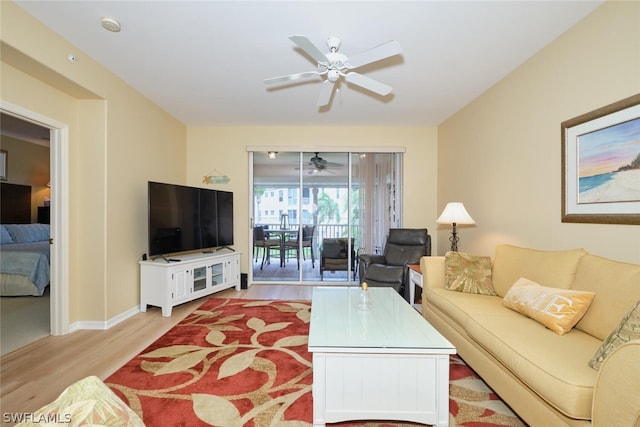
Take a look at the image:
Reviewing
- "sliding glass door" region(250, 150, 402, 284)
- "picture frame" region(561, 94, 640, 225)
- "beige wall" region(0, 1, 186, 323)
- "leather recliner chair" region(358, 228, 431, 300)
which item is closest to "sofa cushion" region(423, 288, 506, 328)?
"picture frame" region(561, 94, 640, 225)

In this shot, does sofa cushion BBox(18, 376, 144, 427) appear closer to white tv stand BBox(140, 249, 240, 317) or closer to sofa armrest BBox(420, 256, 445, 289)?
sofa armrest BBox(420, 256, 445, 289)

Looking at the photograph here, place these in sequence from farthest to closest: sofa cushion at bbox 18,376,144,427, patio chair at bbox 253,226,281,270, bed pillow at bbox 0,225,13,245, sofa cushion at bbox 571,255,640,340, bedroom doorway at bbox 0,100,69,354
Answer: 1. patio chair at bbox 253,226,281,270
2. bed pillow at bbox 0,225,13,245
3. bedroom doorway at bbox 0,100,69,354
4. sofa cushion at bbox 571,255,640,340
5. sofa cushion at bbox 18,376,144,427

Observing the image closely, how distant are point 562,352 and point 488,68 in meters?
2.53

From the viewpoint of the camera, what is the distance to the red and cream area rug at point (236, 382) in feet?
5.28

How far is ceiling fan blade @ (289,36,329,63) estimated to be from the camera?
1875 mm

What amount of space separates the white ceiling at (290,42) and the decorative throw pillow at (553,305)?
1877mm

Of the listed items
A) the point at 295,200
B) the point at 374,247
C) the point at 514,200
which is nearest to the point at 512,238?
the point at 514,200

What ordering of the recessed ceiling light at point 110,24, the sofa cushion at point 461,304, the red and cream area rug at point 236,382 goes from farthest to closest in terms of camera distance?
1. the recessed ceiling light at point 110,24
2. the sofa cushion at point 461,304
3. the red and cream area rug at point 236,382

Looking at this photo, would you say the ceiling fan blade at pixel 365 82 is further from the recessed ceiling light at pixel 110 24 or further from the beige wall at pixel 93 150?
the beige wall at pixel 93 150

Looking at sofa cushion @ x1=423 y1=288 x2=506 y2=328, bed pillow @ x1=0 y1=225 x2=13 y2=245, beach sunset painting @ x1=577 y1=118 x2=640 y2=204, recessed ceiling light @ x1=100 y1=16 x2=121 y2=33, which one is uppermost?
recessed ceiling light @ x1=100 y1=16 x2=121 y2=33

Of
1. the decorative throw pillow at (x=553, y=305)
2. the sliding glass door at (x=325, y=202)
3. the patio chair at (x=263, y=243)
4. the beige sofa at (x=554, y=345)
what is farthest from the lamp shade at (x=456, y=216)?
the patio chair at (x=263, y=243)

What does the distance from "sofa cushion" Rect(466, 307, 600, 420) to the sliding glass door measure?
3036 mm

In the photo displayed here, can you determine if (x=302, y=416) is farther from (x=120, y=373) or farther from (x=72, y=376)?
(x=72, y=376)

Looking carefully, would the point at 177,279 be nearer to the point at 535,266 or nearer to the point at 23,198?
the point at 535,266
